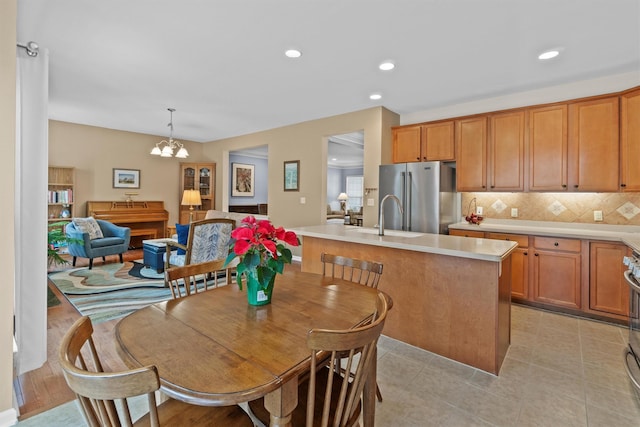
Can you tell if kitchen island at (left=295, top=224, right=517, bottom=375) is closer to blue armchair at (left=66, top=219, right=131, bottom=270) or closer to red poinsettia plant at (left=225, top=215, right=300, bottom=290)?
red poinsettia plant at (left=225, top=215, right=300, bottom=290)

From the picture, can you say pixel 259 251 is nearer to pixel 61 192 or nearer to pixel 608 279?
pixel 608 279

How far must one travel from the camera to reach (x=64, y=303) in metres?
3.47

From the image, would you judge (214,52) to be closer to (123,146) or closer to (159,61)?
(159,61)

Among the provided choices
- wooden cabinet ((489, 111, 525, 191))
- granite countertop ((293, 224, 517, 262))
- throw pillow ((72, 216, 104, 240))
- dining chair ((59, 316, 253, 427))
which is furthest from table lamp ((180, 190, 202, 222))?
dining chair ((59, 316, 253, 427))

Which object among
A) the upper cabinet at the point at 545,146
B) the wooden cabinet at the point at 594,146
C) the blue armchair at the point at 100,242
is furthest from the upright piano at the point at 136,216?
the wooden cabinet at the point at 594,146

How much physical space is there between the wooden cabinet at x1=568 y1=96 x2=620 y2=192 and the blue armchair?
21.0ft

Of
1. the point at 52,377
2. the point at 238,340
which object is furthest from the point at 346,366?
the point at 52,377

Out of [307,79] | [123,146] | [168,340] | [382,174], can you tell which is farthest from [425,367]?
[123,146]

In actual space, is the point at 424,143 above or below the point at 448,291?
above

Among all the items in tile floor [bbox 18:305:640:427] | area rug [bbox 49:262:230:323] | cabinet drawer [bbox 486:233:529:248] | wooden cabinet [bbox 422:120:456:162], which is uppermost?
wooden cabinet [bbox 422:120:456:162]

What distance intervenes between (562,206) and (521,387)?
8.64 feet

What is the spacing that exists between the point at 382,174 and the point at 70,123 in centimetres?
599

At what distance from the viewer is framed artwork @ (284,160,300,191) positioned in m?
5.61

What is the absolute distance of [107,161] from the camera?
20.8ft
